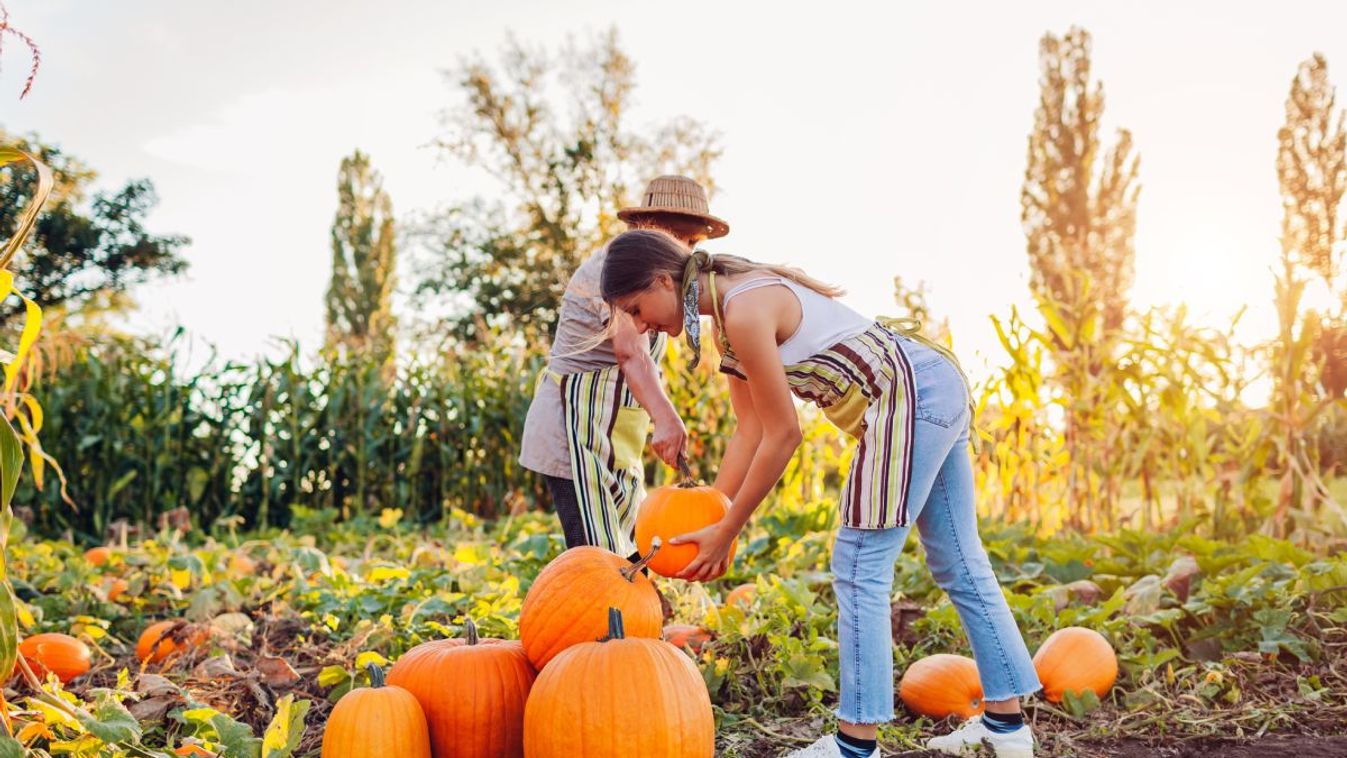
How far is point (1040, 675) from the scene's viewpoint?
284 centimetres

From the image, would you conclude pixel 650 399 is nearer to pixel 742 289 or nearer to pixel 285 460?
pixel 742 289

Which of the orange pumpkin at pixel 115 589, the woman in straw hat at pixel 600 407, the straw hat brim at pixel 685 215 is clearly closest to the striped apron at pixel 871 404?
the woman in straw hat at pixel 600 407

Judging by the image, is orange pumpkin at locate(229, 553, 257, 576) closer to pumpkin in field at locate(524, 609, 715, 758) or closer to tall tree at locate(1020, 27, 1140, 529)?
pumpkin in field at locate(524, 609, 715, 758)

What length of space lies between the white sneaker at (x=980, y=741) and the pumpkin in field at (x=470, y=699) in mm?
1060

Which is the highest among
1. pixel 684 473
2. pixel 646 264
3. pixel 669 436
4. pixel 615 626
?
pixel 646 264

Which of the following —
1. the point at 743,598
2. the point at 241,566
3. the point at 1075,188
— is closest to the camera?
the point at 743,598

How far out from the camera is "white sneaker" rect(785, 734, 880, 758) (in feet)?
7.45

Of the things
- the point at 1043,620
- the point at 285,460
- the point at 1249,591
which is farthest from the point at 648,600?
the point at 285,460

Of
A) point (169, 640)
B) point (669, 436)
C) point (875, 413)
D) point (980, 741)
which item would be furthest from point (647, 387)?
point (169, 640)

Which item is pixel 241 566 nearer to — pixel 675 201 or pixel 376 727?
pixel 675 201

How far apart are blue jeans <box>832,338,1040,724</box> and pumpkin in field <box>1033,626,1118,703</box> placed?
0.42 metres

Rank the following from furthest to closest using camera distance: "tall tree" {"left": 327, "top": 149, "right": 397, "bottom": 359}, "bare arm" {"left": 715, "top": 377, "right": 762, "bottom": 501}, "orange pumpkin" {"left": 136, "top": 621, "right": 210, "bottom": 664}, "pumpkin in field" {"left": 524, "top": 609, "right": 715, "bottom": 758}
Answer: "tall tree" {"left": 327, "top": 149, "right": 397, "bottom": 359} < "orange pumpkin" {"left": 136, "top": 621, "right": 210, "bottom": 664} < "bare arm" {"left": 715, "top": 377, "right": 762, "bottom": 501} < "pumpkin in field" {"left": 524, "top": 609, "right": 715, "bottom": 758}

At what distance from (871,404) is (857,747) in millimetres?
770

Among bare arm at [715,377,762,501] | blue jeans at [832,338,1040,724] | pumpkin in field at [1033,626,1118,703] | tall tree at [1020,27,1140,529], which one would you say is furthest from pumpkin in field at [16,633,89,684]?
tall tree at [1020,27,1140,529]
